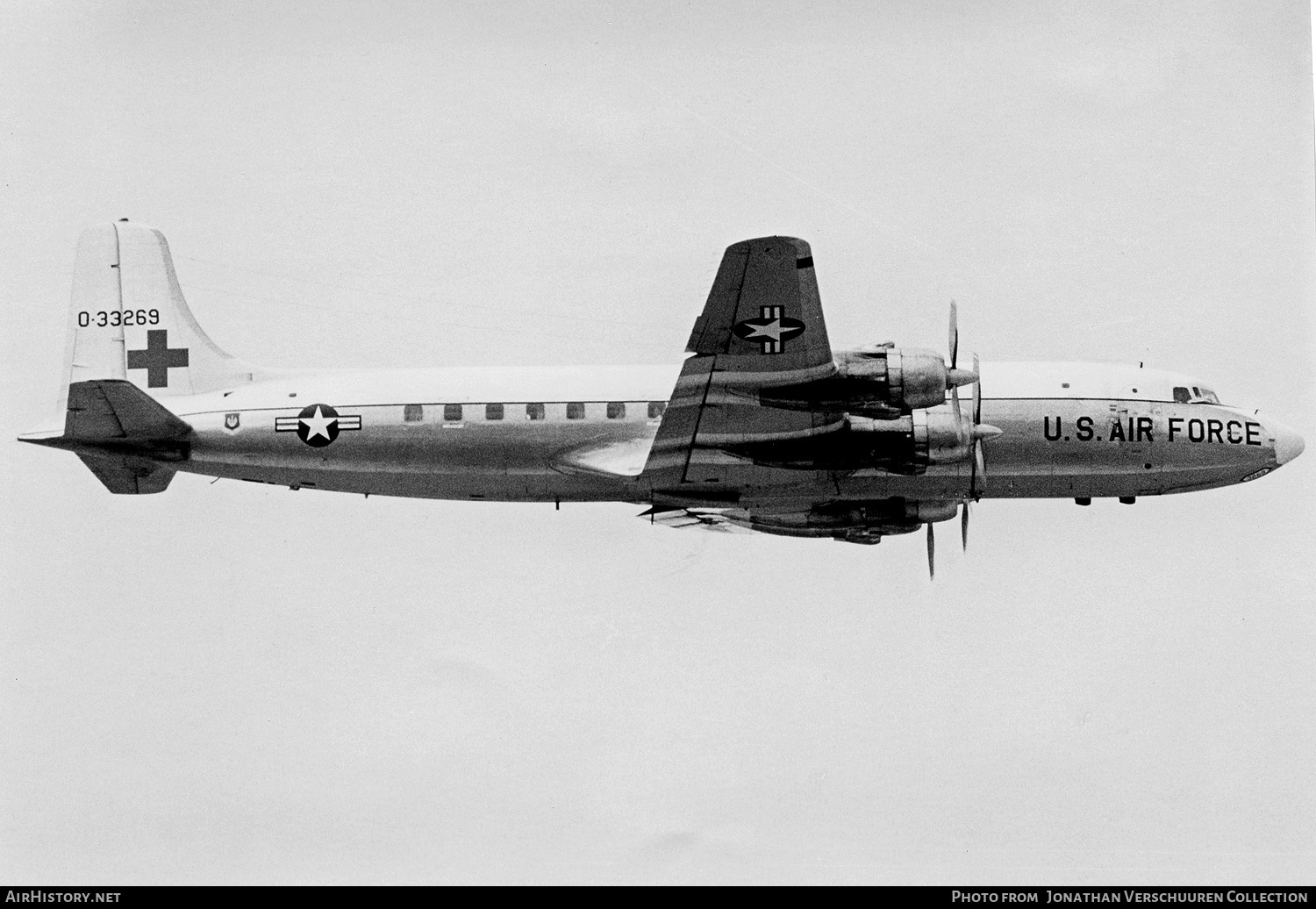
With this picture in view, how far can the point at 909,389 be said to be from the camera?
2145 cm

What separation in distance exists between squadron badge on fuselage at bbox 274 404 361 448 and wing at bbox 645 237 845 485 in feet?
14.5

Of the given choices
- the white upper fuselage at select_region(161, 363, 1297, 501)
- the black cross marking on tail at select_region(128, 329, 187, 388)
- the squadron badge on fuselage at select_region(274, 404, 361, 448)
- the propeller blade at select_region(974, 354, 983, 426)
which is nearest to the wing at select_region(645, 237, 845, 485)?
the white upper fuselage at select_region(161, 363, 1297, 501)

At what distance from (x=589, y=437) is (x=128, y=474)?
6.73 m

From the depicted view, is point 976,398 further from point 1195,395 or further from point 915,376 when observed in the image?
point 1195,395

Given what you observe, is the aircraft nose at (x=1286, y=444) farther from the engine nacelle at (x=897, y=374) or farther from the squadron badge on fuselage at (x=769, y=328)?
the squadron badge on fuselage at (x=769, y=328)

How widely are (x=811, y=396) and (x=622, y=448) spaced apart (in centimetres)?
297

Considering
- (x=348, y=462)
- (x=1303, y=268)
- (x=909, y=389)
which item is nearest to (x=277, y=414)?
(x=348, y=462)

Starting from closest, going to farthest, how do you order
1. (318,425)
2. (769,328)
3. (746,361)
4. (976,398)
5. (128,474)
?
(769,328)
(746,361)
(976,398)
(318,425)
(128,474)

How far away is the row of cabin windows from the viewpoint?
23.0 metres

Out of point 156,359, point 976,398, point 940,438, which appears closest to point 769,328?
point 940,438

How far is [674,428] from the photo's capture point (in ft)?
71.7

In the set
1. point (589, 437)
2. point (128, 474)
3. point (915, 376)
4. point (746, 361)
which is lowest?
point (128, 474)

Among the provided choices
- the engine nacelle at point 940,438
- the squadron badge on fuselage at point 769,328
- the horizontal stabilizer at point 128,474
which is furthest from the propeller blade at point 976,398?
the horizontal stabilizer at point 128,474
